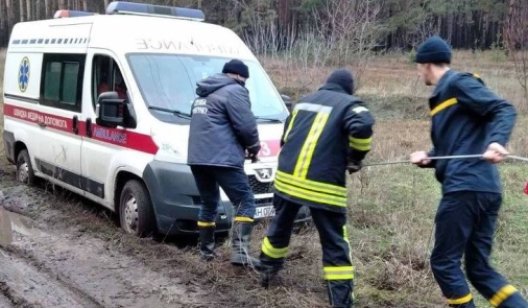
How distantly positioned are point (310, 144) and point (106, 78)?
3.42m

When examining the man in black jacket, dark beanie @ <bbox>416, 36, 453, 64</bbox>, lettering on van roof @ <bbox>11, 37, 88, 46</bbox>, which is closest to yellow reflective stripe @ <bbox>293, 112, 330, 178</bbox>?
dark beanie @ <bbox>416, 36, 453, 64</bbox>

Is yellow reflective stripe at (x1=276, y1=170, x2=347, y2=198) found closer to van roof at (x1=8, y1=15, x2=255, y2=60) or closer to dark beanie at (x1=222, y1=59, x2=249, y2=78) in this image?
dark beanie at (x1=222, y1=59, x2=249, y2=78)

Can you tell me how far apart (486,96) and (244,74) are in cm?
232

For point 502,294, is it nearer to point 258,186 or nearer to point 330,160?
point 330,160

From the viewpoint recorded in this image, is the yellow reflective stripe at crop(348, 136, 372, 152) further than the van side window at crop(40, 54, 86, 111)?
No

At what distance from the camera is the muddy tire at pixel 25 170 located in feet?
28.8

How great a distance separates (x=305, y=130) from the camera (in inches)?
172

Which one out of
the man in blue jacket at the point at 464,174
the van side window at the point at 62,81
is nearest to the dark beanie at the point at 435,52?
the man in blue jacket at the point at 464,174

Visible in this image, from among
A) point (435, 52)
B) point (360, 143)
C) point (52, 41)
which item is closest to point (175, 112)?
point (360, 143)

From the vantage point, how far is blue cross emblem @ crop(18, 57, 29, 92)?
8797 mm

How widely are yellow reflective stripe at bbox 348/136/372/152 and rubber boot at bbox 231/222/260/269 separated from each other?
1502 millimetres

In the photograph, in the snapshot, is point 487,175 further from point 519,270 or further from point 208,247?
point 208,247

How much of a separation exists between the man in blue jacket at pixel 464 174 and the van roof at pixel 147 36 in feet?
11.6

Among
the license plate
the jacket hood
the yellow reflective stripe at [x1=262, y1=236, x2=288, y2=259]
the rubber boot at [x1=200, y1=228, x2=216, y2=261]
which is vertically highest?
the jacket hood
